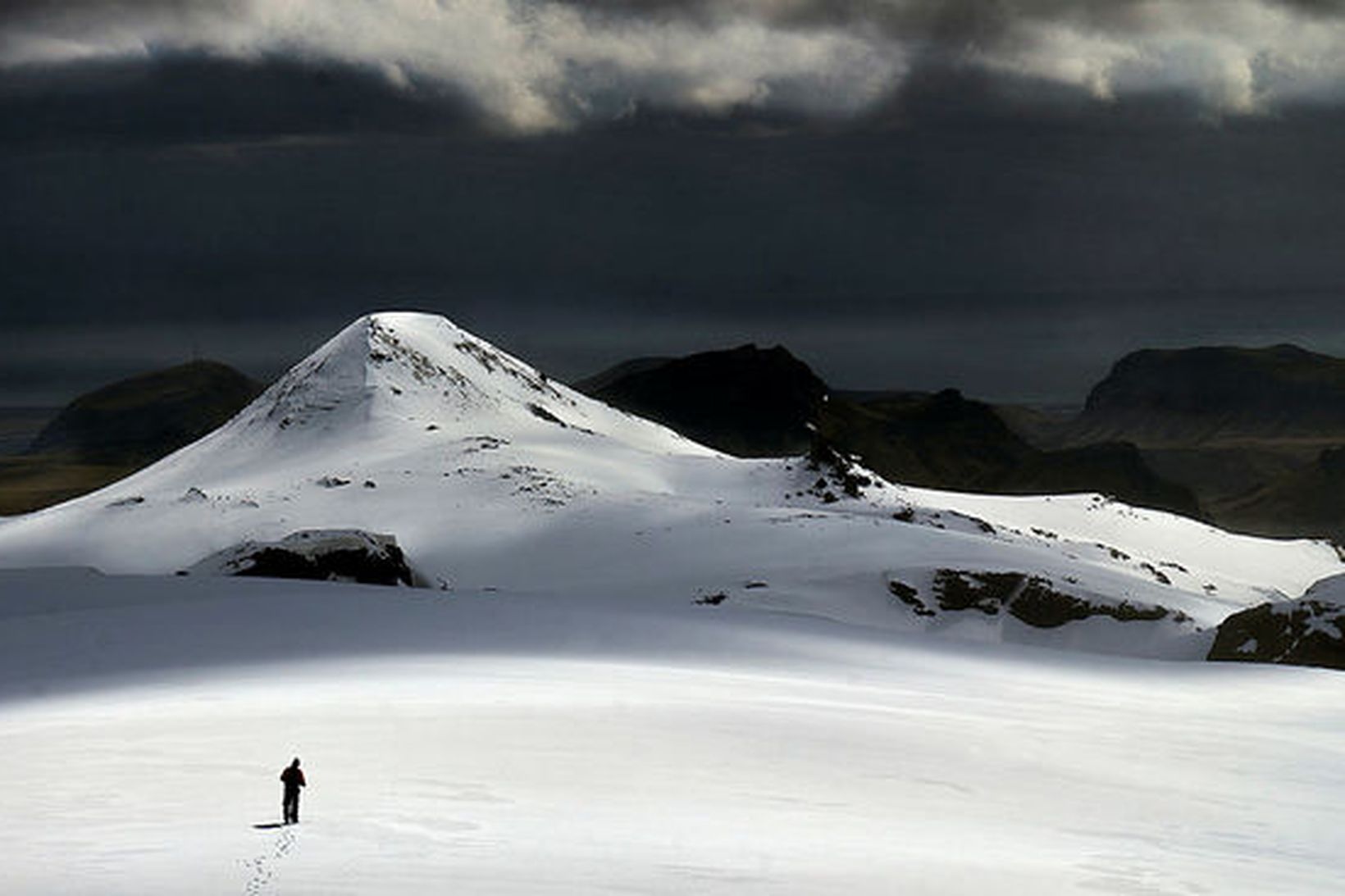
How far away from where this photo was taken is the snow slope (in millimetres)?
19469

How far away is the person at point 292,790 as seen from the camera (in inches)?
763

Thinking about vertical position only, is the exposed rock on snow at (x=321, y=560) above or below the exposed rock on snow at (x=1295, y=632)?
above

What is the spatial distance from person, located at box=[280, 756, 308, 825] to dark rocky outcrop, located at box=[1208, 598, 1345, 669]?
54.3 m

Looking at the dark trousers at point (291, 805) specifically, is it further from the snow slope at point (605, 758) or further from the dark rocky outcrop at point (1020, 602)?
the dark rocky outcrop at point (1020, 602)

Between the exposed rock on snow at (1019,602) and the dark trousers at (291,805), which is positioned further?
the exposed rock on snow at (1019,602)

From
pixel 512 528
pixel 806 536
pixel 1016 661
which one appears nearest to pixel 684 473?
pixel 512 528

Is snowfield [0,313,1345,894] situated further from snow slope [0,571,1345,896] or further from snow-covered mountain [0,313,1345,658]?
snow-covered mountain [0,313,1345,658]

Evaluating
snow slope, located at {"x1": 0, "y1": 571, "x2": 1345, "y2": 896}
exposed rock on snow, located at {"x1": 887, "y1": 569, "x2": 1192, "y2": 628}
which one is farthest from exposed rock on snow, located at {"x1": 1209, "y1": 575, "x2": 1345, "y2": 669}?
exposed rock on snow, located at {"x1": 887, "y1": 569, "x2": 1192, "y2": 628}

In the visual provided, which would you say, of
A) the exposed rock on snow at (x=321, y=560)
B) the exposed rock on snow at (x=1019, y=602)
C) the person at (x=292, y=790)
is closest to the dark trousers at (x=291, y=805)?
the person at (x=292, y=790)

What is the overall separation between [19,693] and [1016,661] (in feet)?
93.0

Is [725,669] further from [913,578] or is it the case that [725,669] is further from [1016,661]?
[913,578]

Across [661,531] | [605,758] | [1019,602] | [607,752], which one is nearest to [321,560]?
[607,752]

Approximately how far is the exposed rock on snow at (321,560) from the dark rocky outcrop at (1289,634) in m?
33.6

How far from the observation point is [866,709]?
35188 millimetres
